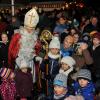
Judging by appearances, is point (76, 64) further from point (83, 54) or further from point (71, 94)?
point (71, 94)

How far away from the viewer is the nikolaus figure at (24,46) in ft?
32.7

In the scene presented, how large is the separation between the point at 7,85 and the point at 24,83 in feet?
1.29

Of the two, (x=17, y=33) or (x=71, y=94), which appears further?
(x=17, y=33)

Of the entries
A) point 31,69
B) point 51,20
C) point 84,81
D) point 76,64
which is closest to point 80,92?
point 84,81

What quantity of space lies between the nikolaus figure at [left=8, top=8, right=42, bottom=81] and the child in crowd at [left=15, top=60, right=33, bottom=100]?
19.2 inches

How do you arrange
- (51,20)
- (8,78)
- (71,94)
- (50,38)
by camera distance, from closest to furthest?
(71,94)
(8,78)
(50,38)
(51,20)

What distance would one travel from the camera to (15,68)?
9922 mm

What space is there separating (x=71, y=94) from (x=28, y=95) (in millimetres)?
2287

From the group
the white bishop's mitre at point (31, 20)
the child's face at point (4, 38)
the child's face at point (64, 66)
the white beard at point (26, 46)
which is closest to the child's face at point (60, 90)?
the child's face at point (64, 66)

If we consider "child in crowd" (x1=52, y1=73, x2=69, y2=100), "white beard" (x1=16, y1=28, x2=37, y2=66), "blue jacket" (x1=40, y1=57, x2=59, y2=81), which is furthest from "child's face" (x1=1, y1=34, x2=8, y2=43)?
"child in crowd" (x1=52, y1=73, x2=69, y2=100)

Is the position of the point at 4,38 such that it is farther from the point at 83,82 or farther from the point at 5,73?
the point at 83,82

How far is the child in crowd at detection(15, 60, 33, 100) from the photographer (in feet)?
30.1

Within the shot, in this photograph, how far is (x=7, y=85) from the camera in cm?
903

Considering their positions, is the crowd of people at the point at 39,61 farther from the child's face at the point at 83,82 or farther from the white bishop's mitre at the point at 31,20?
the child's face at the point at 83,82
